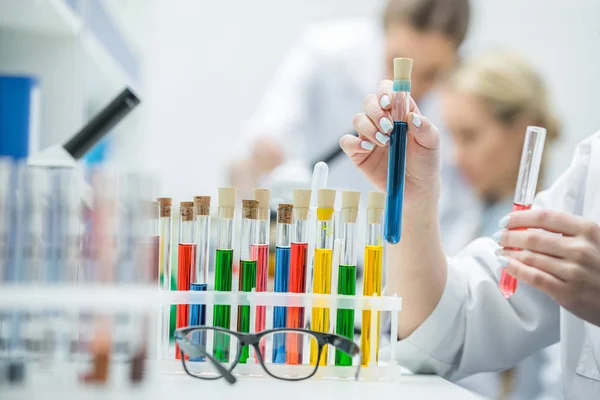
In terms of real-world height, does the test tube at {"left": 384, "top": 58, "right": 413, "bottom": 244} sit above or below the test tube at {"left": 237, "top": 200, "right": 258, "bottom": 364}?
above

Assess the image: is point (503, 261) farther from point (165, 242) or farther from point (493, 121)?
point (493, 121)

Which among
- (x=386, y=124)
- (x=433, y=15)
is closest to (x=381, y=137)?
(x=386, y=124)

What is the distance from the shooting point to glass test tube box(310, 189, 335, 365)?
0.69 metres

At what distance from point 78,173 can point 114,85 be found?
68.4 inches

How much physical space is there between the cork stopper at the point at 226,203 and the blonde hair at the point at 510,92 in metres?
1.60

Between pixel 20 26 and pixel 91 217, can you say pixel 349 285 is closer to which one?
pixel 91 217

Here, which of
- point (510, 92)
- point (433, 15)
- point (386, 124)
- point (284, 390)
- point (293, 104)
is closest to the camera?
point (284, 390)

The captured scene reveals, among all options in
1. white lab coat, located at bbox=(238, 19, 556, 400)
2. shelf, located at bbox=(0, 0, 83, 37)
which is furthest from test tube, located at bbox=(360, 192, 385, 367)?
white lab coat, located at bbox=(238, 19, 556, 400)

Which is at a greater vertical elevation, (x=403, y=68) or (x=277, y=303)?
(x=403, y=68)

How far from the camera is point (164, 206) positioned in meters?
0.72

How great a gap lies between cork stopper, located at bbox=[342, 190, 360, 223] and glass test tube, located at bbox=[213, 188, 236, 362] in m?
0.12

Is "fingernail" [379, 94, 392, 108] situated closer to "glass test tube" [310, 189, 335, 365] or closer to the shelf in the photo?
"glass test tube" [310, 189, 335, 365]

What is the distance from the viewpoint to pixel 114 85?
2234 millimetres

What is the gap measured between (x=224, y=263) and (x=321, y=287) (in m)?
0.11
